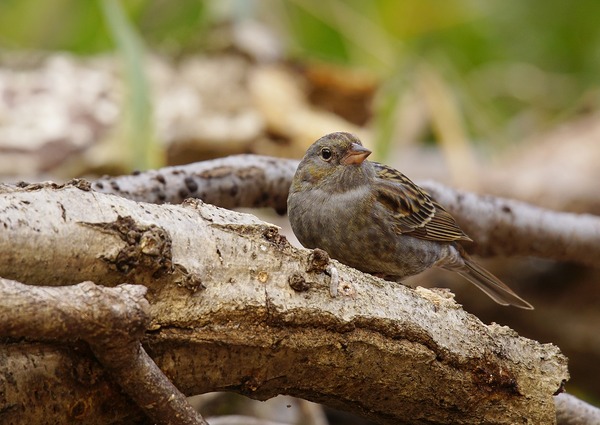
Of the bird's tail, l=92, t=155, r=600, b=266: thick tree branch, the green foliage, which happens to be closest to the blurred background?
the green foliage

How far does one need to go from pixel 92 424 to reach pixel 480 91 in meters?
6.88

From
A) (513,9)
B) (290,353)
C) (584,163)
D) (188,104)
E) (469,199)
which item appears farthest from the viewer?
(513,9)

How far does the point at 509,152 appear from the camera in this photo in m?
7.54

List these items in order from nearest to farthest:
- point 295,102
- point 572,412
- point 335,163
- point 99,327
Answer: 1. point 99,327
2. point 572,412
3. point 335,163
4. point 295,102

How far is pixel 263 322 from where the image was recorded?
2344 mm

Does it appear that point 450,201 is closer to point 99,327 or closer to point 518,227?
point 518,227

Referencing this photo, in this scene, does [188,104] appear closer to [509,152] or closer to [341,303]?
[509,152]

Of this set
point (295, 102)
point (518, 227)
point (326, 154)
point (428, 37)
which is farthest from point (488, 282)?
point (428, 37)

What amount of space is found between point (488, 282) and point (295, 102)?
2379 mm

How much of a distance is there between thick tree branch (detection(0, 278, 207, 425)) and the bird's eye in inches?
73.6

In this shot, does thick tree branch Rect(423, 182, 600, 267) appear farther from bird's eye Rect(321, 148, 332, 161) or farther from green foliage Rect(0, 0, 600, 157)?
green foliage Rect(0, 0, 600, 157)

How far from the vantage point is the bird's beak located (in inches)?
150

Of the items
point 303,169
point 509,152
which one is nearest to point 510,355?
point 303,169

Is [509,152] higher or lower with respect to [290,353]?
higher
